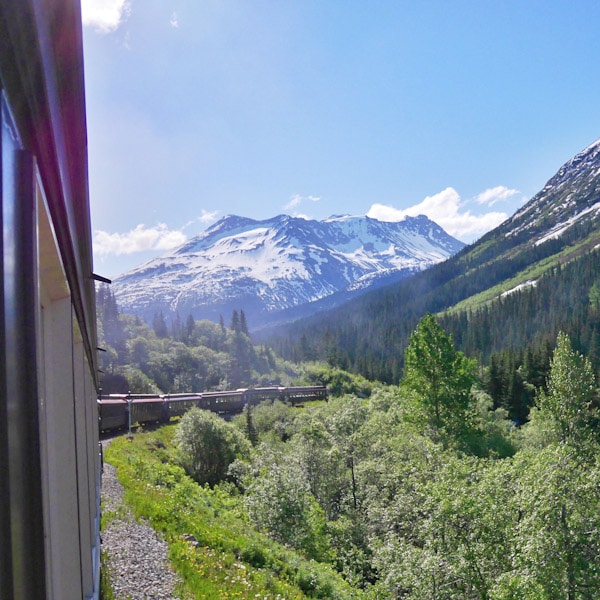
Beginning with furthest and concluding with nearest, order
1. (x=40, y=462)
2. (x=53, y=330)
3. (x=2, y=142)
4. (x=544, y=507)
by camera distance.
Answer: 1. (x=544, y=507)
2. (x=53, y=330)
3. (x=40, y=462)
4. (x=2, y=142)

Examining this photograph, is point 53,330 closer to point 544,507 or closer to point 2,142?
point 2,142

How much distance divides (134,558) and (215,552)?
86.7 inches

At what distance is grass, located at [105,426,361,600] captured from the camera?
9.49 metres

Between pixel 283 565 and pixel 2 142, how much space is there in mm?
13466

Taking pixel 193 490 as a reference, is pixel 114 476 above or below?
above

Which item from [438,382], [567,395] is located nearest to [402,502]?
[438,382]

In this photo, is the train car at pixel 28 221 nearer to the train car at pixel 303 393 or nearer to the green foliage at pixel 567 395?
the green foliage at pixel 567 395

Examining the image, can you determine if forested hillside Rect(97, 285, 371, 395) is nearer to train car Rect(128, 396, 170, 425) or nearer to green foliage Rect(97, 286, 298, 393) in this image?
green foliage Rect(97, 286, 298, 393)

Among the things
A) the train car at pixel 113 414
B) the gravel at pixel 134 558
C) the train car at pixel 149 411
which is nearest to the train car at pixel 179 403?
the train car at pixel 149 411

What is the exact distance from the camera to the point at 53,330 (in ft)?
10.5

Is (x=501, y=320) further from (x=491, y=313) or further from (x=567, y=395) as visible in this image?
(x=567, y=395)

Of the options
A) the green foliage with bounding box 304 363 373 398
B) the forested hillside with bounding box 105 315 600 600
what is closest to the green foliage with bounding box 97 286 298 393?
the green foliage with bounding box 304 363 373 398

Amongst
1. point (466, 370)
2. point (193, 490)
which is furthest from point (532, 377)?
point (193, 490)

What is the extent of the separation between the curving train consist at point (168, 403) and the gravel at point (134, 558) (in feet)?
44.9
